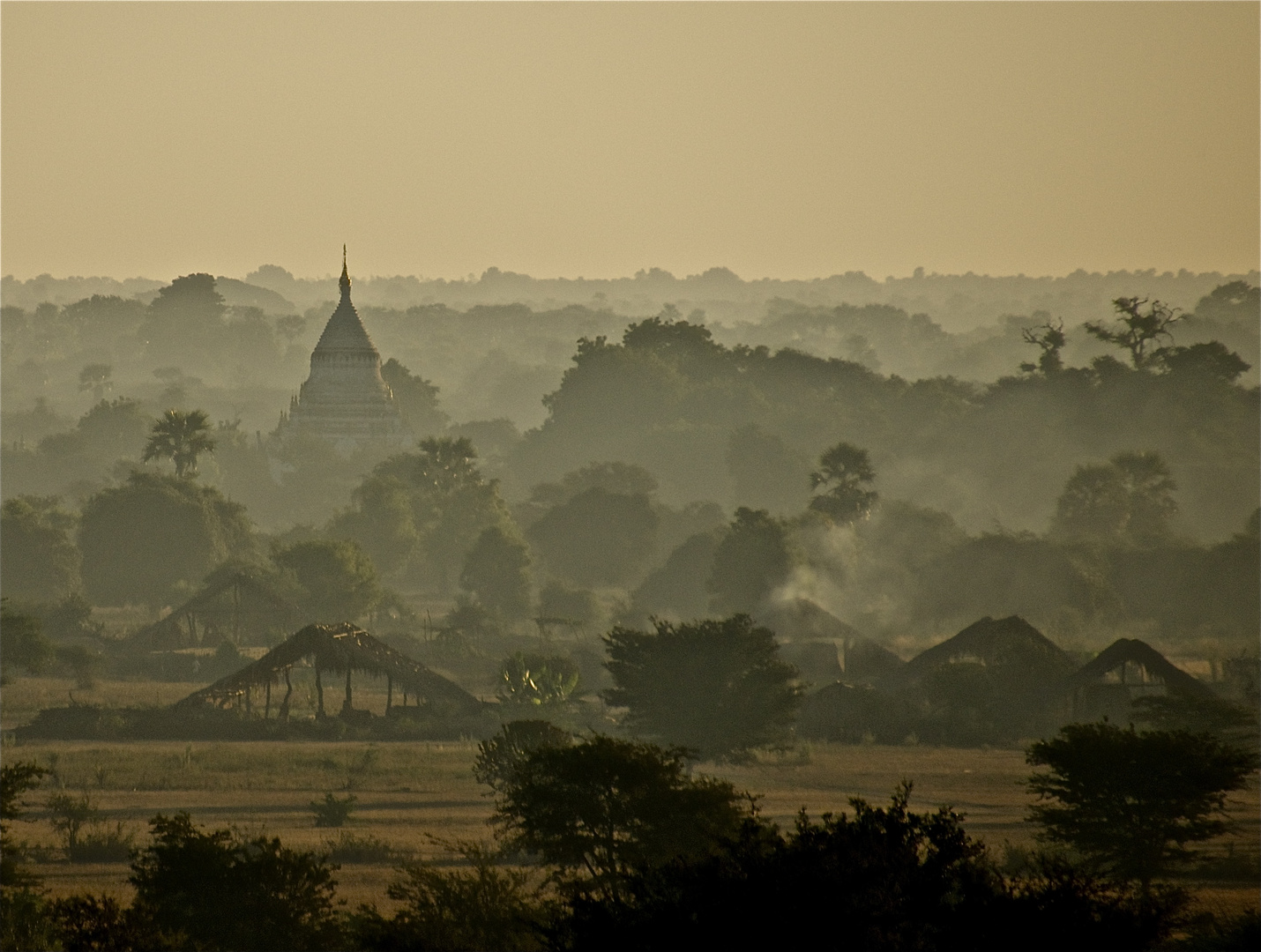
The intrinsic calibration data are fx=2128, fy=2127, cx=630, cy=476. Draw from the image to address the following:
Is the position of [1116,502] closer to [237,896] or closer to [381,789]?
[381,789]

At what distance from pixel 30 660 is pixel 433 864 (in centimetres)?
2145

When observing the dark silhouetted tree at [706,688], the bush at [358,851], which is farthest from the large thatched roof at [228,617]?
the bush at [358,851]

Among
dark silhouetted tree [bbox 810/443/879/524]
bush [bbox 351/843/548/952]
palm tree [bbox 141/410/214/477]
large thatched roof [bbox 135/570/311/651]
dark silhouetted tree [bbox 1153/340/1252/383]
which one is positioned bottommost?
bush [bbox 351/843/548/952]

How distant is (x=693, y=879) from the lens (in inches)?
707

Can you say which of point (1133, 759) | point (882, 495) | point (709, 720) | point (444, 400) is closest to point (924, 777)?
point (709, 720)

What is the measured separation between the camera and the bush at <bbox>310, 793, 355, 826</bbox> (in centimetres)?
3250

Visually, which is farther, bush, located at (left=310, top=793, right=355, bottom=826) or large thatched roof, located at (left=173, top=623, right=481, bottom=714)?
large thatched roof, located at (left=173, top=623, right=481, bottom=714)

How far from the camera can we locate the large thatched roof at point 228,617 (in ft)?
178

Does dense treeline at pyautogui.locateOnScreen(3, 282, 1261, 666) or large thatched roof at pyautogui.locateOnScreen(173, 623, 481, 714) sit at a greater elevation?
A: dense treeline at pyautogui.locateOnScreen(3, 282, 1261, 666)

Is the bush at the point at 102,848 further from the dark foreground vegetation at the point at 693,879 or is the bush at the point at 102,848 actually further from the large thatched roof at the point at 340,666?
the large thatched roof at the point at 340,666

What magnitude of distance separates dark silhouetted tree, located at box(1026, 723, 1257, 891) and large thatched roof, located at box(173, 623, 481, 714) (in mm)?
18491

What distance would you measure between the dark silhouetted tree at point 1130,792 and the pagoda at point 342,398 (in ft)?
232

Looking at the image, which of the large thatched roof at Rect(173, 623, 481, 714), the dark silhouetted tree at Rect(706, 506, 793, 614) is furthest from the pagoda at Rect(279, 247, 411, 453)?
the large thatched roof at Rect(173, 623, 481, 714)

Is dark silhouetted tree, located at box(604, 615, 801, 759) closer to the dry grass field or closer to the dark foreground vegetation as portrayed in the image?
the dry grass field
